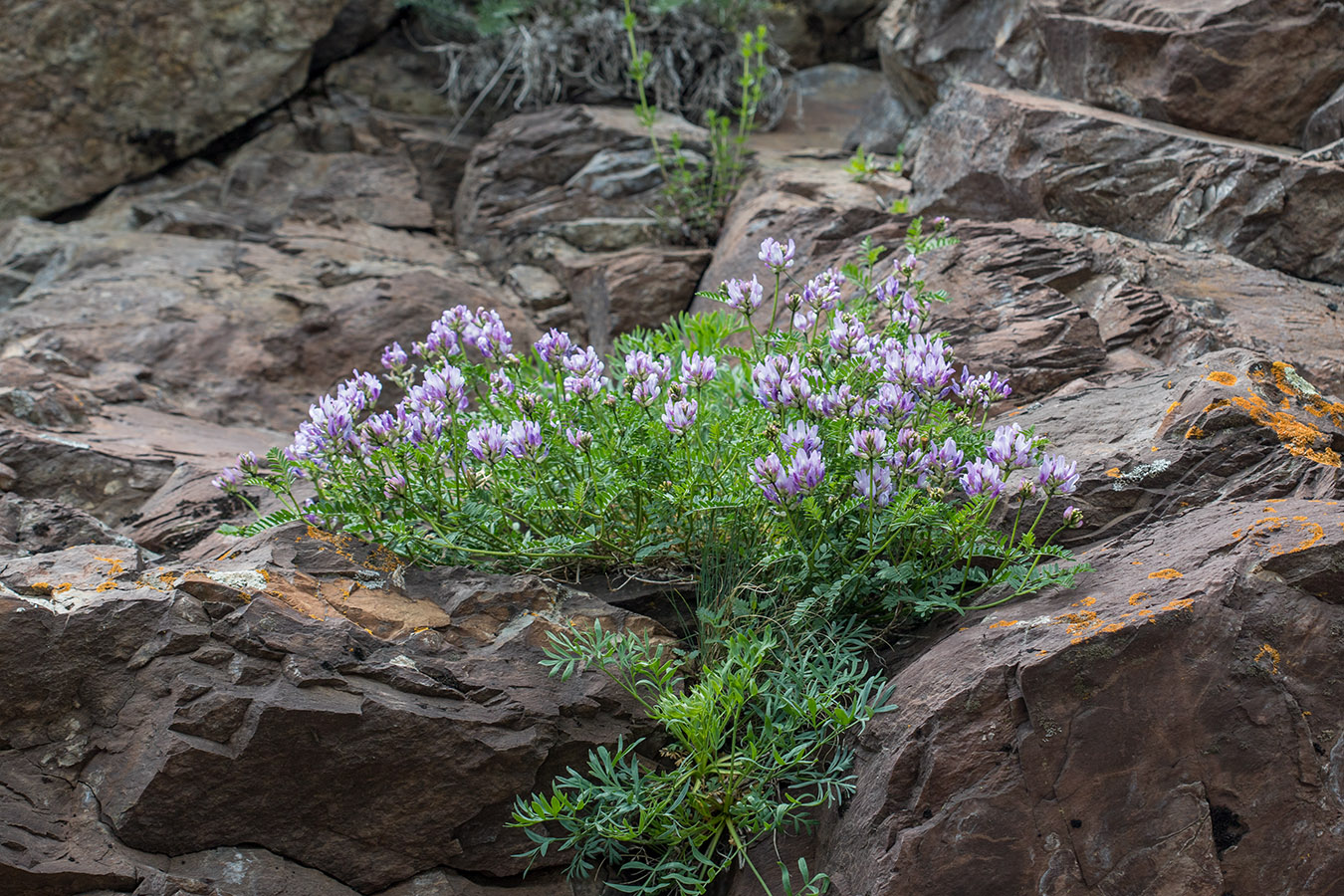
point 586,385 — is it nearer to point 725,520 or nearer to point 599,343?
point 725,520

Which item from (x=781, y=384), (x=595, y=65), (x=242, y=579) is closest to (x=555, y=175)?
(x=595, y=65)

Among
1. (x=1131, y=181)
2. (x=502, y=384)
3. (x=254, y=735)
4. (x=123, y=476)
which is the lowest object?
(x=123, y=476)

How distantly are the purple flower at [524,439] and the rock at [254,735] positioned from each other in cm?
60

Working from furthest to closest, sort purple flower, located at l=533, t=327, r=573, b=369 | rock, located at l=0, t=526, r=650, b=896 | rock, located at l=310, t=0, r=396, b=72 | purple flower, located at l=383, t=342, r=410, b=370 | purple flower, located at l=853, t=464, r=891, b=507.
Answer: rock, located at l=310, t=0, r=396, b=72, purple flower, located at l=383, t=342, r=410, b=370, purple flower, located at l=533, t=327, r=573, b=369, purple flower, located at l=853, t=464, r=891, b=507, rock, located at l=0, t=526, r=650, b=896

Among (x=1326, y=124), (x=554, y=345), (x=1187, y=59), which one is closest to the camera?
(x=554, y=345)

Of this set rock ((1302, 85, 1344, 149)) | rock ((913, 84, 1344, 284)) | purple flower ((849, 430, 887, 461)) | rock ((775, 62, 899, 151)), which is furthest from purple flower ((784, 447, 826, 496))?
rock ((775, 62, 899, 151))

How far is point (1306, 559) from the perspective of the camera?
269 cm

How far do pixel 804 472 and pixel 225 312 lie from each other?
14.6 feet

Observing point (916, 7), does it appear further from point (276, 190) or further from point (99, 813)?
point (99, 813)

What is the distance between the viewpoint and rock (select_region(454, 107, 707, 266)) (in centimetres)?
714

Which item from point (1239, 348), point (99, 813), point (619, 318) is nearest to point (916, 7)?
point (619, 318)

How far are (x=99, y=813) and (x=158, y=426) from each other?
2.81 m

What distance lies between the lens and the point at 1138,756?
259cm

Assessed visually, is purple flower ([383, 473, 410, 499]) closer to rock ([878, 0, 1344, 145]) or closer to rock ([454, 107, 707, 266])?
rock ([454, 107, 707, 266])
